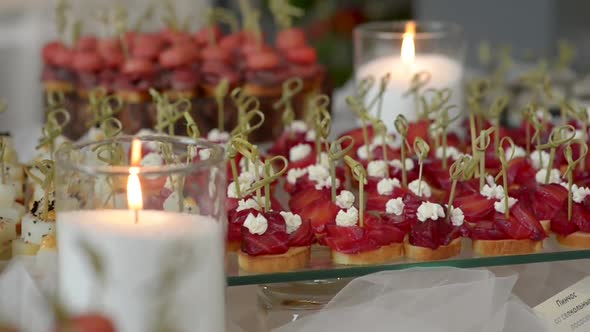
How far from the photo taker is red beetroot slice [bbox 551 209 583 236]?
3.75 feet

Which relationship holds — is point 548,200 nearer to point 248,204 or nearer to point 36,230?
point 248,204

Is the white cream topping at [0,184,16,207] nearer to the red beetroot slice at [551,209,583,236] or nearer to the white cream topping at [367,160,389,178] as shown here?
the white cream topping at [367,160,389,178]

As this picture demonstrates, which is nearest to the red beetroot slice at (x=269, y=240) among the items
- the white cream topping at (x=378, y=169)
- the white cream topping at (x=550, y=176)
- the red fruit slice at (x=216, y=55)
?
the white cream topping at (x=378, y=169)

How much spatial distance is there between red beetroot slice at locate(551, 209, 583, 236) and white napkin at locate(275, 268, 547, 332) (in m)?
0.12

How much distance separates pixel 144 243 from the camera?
784mm

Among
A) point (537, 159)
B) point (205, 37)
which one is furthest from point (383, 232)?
point (205, 37)

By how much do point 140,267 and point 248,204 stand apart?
1.24 feet

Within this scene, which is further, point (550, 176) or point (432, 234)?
point (550, 176)

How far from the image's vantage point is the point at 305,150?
1.41 metres

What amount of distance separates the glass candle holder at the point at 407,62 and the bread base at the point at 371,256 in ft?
2.23

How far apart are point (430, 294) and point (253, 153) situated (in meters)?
0.26

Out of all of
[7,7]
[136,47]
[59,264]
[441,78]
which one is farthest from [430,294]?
[7,7]

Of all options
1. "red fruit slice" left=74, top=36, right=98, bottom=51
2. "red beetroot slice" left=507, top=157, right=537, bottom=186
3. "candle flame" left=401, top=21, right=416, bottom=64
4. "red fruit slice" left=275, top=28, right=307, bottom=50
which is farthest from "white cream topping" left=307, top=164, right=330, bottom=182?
"red fruit slice" left=74, top=36, right=98, bottom=51

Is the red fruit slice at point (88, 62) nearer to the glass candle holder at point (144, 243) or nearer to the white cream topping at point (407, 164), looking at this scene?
the white cream topping at point (407, 164)
